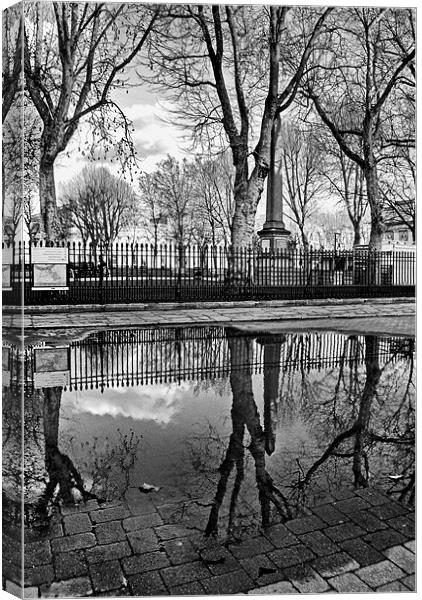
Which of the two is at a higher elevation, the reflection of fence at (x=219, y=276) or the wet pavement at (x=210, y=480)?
the reflection of fence at (x=219, y=276)

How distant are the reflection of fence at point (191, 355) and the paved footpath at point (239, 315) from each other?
4.12ft

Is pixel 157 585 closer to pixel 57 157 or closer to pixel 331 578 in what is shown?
pixel 331 578

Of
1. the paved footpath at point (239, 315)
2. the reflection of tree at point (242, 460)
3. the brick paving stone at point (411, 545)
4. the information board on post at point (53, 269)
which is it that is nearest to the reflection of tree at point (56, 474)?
the reflection of tree at point (242, 460)

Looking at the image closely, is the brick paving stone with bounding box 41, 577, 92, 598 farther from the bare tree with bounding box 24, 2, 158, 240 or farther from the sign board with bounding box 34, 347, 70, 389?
the bare tree with bounding box 24, 2, 158, 240

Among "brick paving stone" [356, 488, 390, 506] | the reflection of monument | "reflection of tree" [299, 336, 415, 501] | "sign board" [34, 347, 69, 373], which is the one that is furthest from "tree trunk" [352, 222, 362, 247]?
"brick paving stone" [356, 488, 390, 506]

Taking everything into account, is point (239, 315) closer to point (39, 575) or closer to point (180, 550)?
point (180, 550)

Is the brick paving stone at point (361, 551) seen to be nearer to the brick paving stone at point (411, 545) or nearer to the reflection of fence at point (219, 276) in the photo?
the brick paving stone at point (411, 545)

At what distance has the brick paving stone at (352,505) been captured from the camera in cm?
251

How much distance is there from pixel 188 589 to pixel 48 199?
12.7 metres

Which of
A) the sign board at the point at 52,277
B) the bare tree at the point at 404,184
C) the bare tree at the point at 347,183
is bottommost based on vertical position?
the sign board at the point at 52,277

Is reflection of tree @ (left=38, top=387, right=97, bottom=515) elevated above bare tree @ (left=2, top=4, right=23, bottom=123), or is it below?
below

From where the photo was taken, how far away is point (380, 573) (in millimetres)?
1982

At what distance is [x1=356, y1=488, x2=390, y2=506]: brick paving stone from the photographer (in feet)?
8.51

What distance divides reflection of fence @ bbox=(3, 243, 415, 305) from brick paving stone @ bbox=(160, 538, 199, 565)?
994 centimetres
